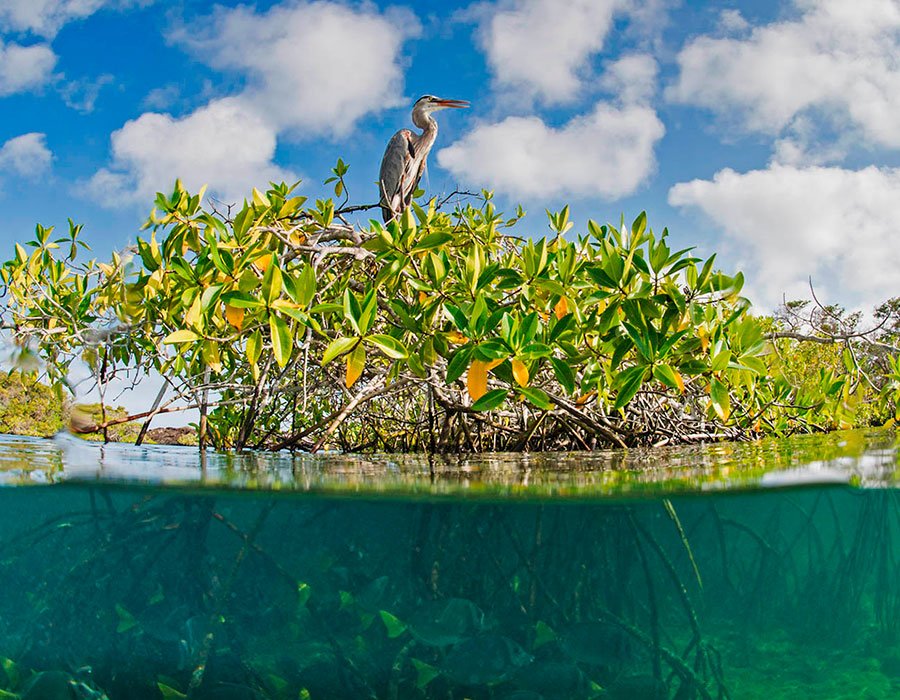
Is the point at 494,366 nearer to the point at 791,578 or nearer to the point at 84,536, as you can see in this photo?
the point at 791,578

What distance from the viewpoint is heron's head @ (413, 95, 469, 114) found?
6215 mm

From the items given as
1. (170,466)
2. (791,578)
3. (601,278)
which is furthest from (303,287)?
(791,578)

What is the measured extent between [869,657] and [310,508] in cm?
519

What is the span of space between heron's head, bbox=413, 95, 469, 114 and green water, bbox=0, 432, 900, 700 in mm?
3753

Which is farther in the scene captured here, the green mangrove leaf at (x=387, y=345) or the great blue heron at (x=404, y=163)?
the great blue heron at (x=404, y=163)

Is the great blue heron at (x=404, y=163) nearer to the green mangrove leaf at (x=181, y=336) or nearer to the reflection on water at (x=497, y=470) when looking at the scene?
the reflection on water at (x=497, y=470)

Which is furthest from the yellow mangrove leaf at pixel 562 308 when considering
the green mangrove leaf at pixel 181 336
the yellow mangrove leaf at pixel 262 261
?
the green mangrove leaf at pixel 181 336

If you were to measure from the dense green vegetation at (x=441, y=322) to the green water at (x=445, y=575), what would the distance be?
48 cm

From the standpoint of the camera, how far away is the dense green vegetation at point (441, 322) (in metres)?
2.26

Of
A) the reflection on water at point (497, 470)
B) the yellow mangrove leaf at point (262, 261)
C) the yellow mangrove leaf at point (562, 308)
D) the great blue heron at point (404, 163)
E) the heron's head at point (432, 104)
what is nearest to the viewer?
the yellow mangrove leaf at point (262, 261)

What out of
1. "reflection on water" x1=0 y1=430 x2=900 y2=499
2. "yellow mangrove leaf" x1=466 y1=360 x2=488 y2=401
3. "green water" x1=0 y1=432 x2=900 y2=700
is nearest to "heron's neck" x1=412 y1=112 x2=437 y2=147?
Answer: "reflection on water" x1=0 y1=430 x2=900 y2=499

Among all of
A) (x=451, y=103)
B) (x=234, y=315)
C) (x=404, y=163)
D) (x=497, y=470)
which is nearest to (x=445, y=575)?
(x=497, y=470)

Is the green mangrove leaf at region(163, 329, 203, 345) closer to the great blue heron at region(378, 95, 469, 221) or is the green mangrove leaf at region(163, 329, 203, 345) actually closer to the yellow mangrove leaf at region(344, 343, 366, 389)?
the yellow mangrove leaf at region(344, 343, 366, 389)

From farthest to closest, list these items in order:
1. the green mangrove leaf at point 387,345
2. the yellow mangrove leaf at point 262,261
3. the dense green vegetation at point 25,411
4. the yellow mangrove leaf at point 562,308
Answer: the dense green vegetation at point 25,411 → the yellow mangrove leaf at point 562,308 → the yellow mangrove leaf at point 262,261 → the green mangrove leaf at point 387,345
